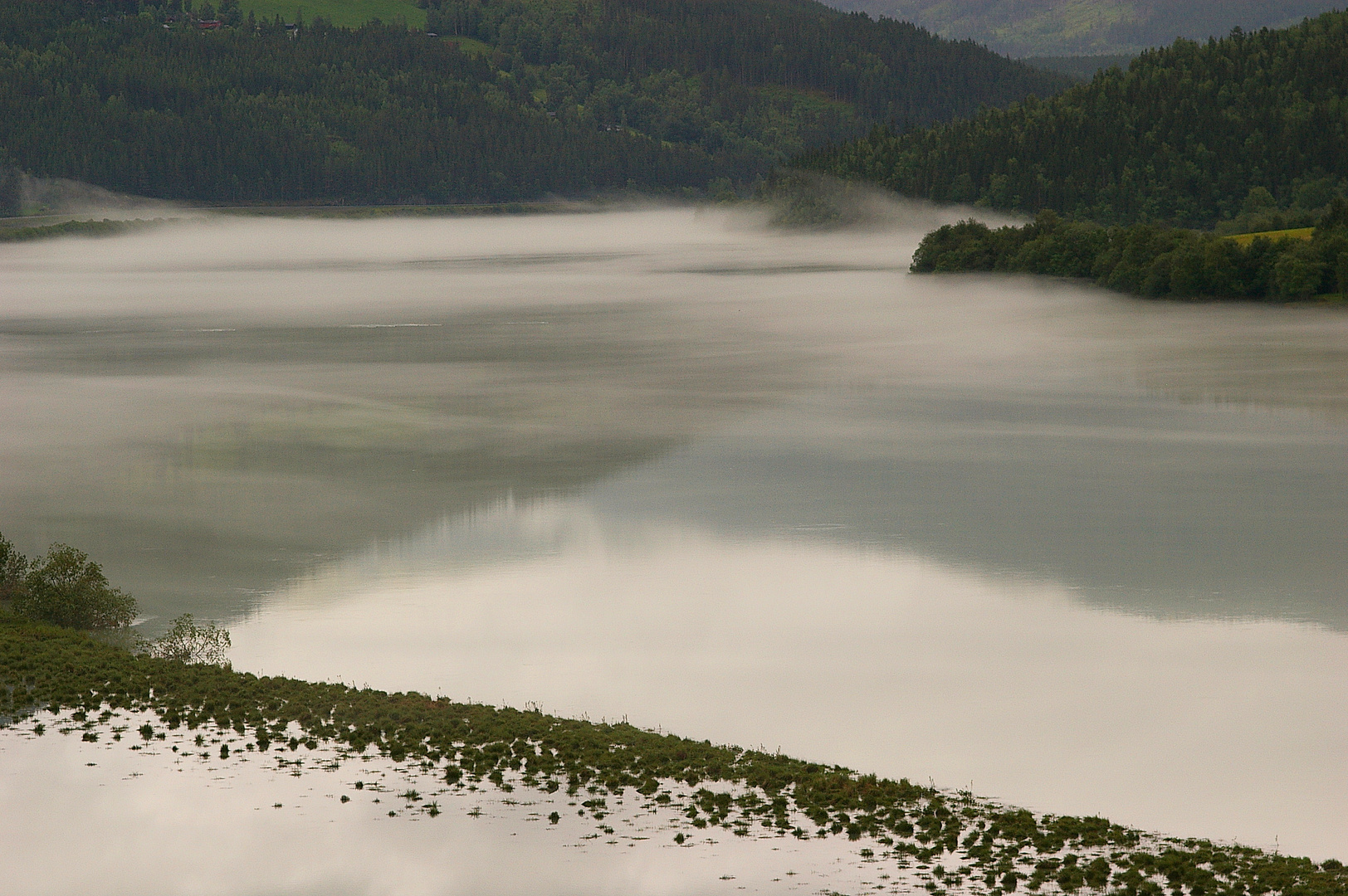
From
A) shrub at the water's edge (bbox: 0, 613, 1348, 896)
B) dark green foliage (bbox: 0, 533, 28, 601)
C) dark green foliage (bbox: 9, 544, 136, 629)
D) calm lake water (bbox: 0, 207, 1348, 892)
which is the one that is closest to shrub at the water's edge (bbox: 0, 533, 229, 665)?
dark green foliage (bbox: 9, 544, 136, 629)

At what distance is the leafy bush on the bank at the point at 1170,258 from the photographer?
12512 centimetres

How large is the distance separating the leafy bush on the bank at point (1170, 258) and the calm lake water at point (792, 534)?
6565 mm

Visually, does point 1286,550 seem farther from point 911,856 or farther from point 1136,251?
point 1136,251

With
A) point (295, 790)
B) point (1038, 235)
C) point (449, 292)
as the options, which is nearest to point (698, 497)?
point (295, 790)

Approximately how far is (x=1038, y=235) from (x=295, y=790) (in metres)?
129

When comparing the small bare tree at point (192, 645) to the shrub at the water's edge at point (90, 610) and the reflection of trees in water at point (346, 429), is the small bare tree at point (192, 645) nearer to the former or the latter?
the shrub at the water's edge at point (90, 610)

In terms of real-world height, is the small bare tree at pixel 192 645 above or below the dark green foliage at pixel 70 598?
below

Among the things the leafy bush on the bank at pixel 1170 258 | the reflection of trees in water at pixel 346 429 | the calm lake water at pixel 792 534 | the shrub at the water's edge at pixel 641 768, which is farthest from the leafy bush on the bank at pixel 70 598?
the leafy bush on the bank at pixel 1170 258

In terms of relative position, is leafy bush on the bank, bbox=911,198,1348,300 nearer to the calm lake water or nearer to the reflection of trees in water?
the calm lake water

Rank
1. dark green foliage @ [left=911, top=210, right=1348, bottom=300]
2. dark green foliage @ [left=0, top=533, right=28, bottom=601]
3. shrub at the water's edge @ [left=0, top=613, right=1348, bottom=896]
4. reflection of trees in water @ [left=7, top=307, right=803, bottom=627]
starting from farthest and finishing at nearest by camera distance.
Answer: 1. dark green foliage @ [left=911, top=210, right=1348, bottom=300]
2. reflection of trees in water @ [left=7, top=307, right=803, bottom=627]
3. dark green foliage @ [left=0, top=533, right=28, bottom=601]
4. shrub at the water's edge @ [left=0, top=613, right=1348, bottom=896]

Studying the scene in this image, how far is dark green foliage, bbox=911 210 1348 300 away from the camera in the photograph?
125062 millimetres

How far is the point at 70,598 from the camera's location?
4094 centimetres

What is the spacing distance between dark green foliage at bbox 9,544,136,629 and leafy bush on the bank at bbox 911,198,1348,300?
103 metres

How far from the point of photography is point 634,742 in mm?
31719
